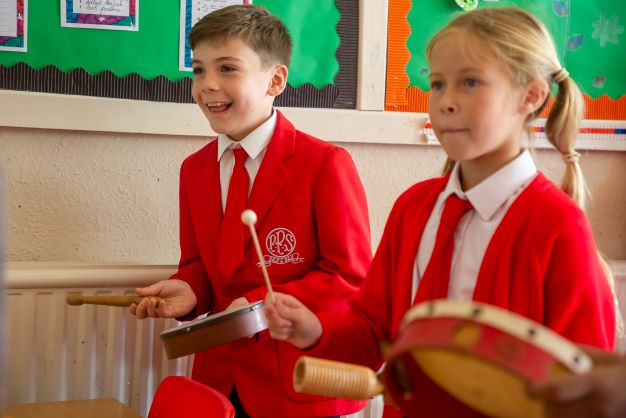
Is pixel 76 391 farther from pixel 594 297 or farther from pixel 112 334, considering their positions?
pixel 594 297

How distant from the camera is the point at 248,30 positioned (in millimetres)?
1845

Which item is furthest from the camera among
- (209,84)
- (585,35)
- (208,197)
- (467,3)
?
(585,35)

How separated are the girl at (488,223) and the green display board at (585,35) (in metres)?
0.94

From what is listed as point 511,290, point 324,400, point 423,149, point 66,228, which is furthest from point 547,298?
point 66,228

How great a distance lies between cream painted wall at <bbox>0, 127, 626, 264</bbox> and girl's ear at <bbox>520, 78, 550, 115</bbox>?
0.97 meters

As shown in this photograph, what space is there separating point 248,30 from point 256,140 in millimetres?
241

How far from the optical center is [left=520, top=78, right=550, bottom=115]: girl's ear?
135cm

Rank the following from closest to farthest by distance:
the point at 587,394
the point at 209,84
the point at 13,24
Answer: the point at 587,394 → the point at 209,84 → the point at 13,24

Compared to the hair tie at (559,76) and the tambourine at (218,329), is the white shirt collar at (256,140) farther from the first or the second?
the hair tie at (559,76)

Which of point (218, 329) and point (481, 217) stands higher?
point (481, 217)

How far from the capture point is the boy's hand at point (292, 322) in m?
1.33

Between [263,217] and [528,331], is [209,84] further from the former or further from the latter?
[528,331]

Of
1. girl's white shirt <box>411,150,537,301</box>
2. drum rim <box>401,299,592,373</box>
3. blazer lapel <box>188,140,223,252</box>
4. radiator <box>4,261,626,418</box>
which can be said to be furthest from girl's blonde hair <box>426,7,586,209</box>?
radiator <box>4,261,626,418</box>

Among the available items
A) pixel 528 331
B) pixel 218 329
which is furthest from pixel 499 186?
pixel 218 329
